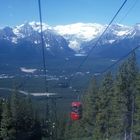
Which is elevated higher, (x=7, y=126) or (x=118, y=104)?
(x=118, y=104)

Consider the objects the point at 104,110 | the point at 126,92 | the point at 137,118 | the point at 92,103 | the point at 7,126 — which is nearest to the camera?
the point at 137,118

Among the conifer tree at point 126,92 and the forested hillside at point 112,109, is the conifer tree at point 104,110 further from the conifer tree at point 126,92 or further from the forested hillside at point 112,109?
the conifer tree at point 126,92

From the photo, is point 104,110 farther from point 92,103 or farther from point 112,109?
point 92,103

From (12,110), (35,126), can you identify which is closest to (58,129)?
(35,126)

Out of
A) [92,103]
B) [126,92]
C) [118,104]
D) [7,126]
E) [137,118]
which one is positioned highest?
[126,92]

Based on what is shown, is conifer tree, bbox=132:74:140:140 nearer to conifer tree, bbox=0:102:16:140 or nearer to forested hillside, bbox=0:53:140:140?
forested hillside, bbox=0:53:140:140

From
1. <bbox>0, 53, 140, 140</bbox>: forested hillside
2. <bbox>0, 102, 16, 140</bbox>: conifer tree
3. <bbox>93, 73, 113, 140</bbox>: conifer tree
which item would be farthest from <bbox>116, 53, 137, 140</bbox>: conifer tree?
<bbox>0, 102, 16, 140</bbox>: conifer tree

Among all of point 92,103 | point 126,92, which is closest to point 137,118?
point 126,92

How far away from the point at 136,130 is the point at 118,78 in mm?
7494

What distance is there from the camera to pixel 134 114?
55.6 meters

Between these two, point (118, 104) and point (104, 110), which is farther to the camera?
→ point (104, 110)

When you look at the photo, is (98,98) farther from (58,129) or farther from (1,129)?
(58,129)

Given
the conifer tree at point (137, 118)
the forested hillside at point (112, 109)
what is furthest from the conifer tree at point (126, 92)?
the conifer tree at point (137, 118)

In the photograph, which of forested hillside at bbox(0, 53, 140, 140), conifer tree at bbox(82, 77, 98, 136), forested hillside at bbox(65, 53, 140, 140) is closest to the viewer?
forested hillside at bbox(65, 53, 140, 140)
